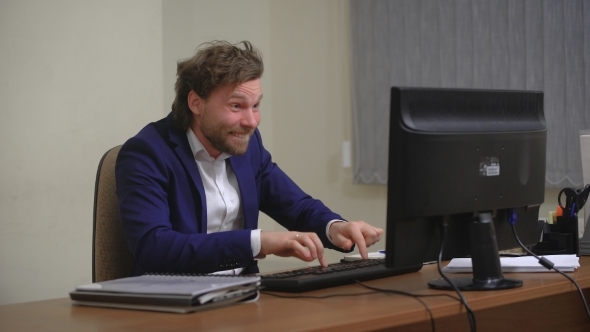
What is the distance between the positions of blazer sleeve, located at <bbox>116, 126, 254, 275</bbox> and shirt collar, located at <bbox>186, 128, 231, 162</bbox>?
0.24ft

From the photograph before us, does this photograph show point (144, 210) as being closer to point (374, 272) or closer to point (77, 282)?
point (374, 272)

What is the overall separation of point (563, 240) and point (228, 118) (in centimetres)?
97

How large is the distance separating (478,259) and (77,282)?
2.15m

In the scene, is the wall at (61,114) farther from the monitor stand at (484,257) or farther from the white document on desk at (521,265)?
the monitor stand at (484,257)

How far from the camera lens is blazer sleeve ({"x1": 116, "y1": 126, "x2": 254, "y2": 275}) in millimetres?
1751

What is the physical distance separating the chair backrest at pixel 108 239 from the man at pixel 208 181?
5cm

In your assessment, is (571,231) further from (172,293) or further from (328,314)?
(172,293)

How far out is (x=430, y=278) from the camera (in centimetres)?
167

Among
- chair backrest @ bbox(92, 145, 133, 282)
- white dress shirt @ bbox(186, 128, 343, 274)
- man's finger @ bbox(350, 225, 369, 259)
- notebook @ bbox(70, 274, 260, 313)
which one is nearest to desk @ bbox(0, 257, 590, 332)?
notebook @ bbox(70, 274, 260, 313)

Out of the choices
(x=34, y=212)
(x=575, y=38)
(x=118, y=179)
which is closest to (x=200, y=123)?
(x=118, y=179)

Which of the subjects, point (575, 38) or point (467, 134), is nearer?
point (467, 134)

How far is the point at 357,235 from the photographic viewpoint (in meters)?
1.89

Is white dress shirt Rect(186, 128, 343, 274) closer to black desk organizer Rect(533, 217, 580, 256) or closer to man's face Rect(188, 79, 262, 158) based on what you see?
man's face Rect(188, 79, 262, 158)

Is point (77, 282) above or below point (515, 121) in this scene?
below
